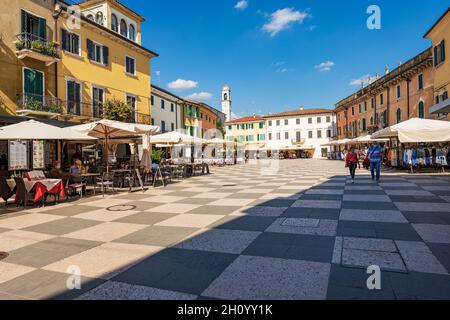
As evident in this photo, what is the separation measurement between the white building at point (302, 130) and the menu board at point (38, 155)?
53137 mm

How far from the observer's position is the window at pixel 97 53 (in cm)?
1989

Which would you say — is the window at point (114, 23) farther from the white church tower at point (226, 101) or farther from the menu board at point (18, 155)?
the white church tower at point (226, 101)

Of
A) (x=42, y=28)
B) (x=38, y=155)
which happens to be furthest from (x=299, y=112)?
(x=38, y=155)

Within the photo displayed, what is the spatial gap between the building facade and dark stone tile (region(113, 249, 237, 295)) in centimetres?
2167

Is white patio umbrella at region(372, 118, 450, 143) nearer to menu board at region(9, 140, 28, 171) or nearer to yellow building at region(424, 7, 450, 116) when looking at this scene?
yellow building at region(424, 7, 450, 116)

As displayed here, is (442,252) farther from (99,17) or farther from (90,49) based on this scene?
(99,17)

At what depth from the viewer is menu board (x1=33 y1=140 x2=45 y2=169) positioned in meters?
15.4

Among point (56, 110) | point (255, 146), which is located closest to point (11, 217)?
point (56, 110)

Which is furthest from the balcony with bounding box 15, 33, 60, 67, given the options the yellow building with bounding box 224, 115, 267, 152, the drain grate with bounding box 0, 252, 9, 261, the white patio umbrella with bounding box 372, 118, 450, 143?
the yellow building with bounding box 224, 115, 267, 152

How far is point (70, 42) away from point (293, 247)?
19994mm

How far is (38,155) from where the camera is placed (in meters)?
15.6

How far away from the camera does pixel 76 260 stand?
407cm

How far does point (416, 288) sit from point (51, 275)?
418cm

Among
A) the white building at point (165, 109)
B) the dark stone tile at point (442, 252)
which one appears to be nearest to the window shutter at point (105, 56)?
the white building at point (165, 109)
